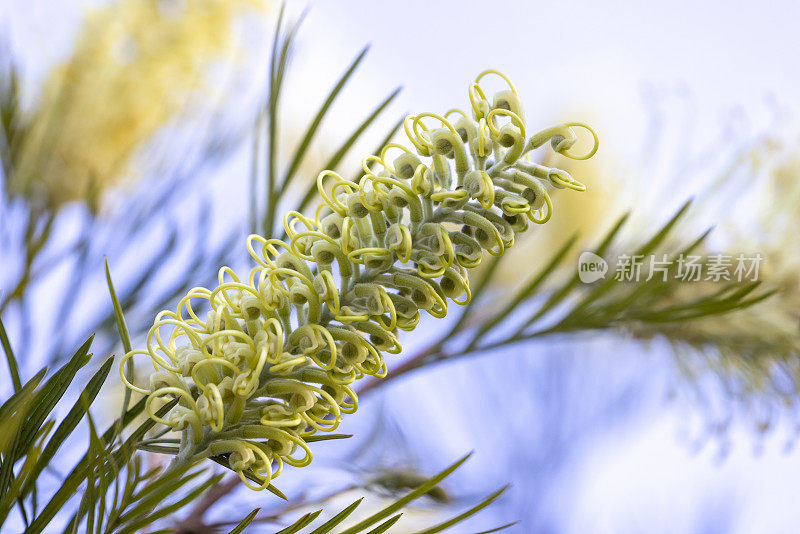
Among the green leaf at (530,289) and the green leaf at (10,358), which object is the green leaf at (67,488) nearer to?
the green leaf at (10,358)

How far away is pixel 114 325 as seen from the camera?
323 mm

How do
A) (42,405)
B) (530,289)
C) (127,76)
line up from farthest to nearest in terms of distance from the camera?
(127,76), (530,289), (42,405)

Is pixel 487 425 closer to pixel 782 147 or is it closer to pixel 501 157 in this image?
pixel 782 147

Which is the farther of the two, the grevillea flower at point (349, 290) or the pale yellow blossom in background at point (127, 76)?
the pale yellow blossom in background at point (127, 76)

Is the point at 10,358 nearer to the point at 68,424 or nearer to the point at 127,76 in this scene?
the point at 68,424

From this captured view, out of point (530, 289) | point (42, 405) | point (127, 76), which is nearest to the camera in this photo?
point (42, 405)

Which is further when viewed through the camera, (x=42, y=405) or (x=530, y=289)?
(x=530, y=289)

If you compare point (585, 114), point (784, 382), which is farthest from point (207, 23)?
point (784, 382)

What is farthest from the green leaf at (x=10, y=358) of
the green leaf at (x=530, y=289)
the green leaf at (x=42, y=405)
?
the green leaf at (x=530, y=289)

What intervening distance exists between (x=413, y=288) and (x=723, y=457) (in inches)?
19.1

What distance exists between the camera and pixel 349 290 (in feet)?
0.62

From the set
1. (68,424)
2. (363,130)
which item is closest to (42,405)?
(68,424)

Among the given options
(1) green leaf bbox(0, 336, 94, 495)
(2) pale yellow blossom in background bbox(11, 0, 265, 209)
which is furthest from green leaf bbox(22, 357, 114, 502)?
(2) pale yellow blossom in background bbox(11, 0, 265, 209)

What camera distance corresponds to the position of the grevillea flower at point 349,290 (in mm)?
182
